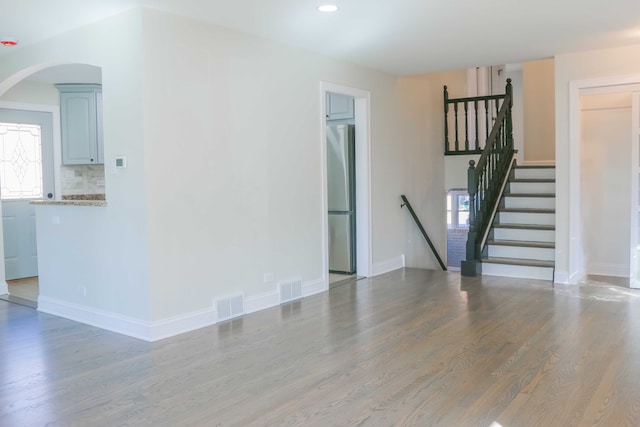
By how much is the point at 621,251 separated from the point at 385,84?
Answer: 3.57 m

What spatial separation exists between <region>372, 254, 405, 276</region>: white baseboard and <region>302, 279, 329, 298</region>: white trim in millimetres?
1004

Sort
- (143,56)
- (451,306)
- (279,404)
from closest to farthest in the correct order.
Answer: (279,404) → (143,56) → (451,306)

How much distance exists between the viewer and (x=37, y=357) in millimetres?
3719

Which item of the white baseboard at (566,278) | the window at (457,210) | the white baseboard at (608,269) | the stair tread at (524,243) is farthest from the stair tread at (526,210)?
the window at (457,210)

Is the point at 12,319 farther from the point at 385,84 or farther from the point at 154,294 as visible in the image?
the point at 385,84

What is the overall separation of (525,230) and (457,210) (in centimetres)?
419

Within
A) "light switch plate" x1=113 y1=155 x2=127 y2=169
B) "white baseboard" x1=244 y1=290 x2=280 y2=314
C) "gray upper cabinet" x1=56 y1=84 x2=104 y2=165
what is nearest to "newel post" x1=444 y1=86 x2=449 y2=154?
"white baseboard" x1=244 y1=290 x2=280 y2=314

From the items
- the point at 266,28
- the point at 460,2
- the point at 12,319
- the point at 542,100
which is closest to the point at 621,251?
the point at 542,100

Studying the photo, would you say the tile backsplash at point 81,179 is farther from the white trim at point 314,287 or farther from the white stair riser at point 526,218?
the white stair riser at point 526,218

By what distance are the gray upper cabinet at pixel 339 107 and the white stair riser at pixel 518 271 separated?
258cm

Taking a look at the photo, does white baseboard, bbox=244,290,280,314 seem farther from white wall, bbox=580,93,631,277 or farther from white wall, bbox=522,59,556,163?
white wall, bbox=522,59,556,163

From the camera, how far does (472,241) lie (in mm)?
6438

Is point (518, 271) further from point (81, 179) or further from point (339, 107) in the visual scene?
point (81, 179)

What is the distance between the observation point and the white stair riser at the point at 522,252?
6.32m
